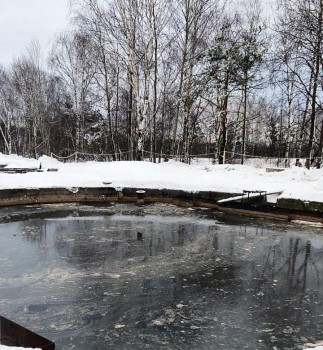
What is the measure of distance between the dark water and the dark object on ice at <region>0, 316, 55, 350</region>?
35cm

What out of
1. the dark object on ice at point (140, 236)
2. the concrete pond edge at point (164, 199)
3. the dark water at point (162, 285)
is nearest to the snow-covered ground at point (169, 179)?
the concrete pond edge at point (164, 199)

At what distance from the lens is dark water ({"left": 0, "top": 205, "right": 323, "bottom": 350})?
3225 mm

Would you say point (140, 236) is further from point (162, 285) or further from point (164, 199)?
point (164, 199)

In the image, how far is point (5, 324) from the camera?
2832mm

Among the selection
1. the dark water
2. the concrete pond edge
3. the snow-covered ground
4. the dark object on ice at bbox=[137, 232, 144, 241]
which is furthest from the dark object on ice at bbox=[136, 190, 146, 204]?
the dark object on ice at bbox=[137, 232, 144, 241]

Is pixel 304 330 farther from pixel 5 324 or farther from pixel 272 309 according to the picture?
pixel 5 324

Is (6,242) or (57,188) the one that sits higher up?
(57,188)

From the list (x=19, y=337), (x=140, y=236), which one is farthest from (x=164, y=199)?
(x=19, y=337)

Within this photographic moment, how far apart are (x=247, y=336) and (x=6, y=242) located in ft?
13.7

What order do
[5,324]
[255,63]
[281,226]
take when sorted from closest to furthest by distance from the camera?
[5,324] < [281,226] < [255,63]

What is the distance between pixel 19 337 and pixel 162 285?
1868 millimetres

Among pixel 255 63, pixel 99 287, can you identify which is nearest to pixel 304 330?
pixel 99 287

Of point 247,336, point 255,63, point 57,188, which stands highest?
point 255,63

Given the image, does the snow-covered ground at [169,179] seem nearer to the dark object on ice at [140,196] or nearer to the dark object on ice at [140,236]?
the dark object on ice at [140,196]
